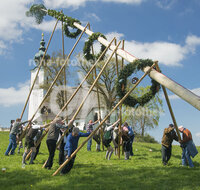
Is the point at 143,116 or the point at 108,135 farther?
the point at 143,116

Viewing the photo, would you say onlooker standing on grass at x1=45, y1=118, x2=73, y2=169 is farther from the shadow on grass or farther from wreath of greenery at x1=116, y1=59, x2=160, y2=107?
wreath of greenery at x1=116, y1=59, x2=160, y2=107

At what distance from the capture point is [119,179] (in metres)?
7.21

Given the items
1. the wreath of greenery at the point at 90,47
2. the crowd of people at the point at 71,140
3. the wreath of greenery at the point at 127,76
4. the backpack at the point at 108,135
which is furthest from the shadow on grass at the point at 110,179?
the wreath of greenery at the point at 90,47

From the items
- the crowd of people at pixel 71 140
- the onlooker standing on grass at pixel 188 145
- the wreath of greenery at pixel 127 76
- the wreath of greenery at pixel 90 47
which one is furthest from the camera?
the wreath of greenery at pixel 90 47

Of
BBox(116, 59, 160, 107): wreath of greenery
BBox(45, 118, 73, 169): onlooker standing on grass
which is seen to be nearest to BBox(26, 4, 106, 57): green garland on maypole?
BBox(116, 59, 160, 107): wreath of greenery

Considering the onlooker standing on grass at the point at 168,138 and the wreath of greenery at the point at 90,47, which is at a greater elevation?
the wreath of greenery at the point at 90,47

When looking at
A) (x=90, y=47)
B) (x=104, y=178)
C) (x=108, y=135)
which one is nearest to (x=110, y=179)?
(x=104, y=178)

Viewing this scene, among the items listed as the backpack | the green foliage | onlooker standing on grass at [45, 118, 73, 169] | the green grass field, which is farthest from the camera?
the green foliage

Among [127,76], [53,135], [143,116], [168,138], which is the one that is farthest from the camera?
[143,116]

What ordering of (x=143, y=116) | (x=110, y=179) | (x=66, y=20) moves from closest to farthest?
(x=110, y=179), (x=66, y=20), (x=143, y=116)

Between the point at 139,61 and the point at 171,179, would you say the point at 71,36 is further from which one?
the point at 171,179

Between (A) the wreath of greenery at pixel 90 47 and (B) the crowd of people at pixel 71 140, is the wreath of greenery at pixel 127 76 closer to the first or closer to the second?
(B) the crowd of people at pixel 71 140

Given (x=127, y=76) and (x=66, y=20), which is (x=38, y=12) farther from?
(x=127, y=76)

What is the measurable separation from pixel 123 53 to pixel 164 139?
434 cm
